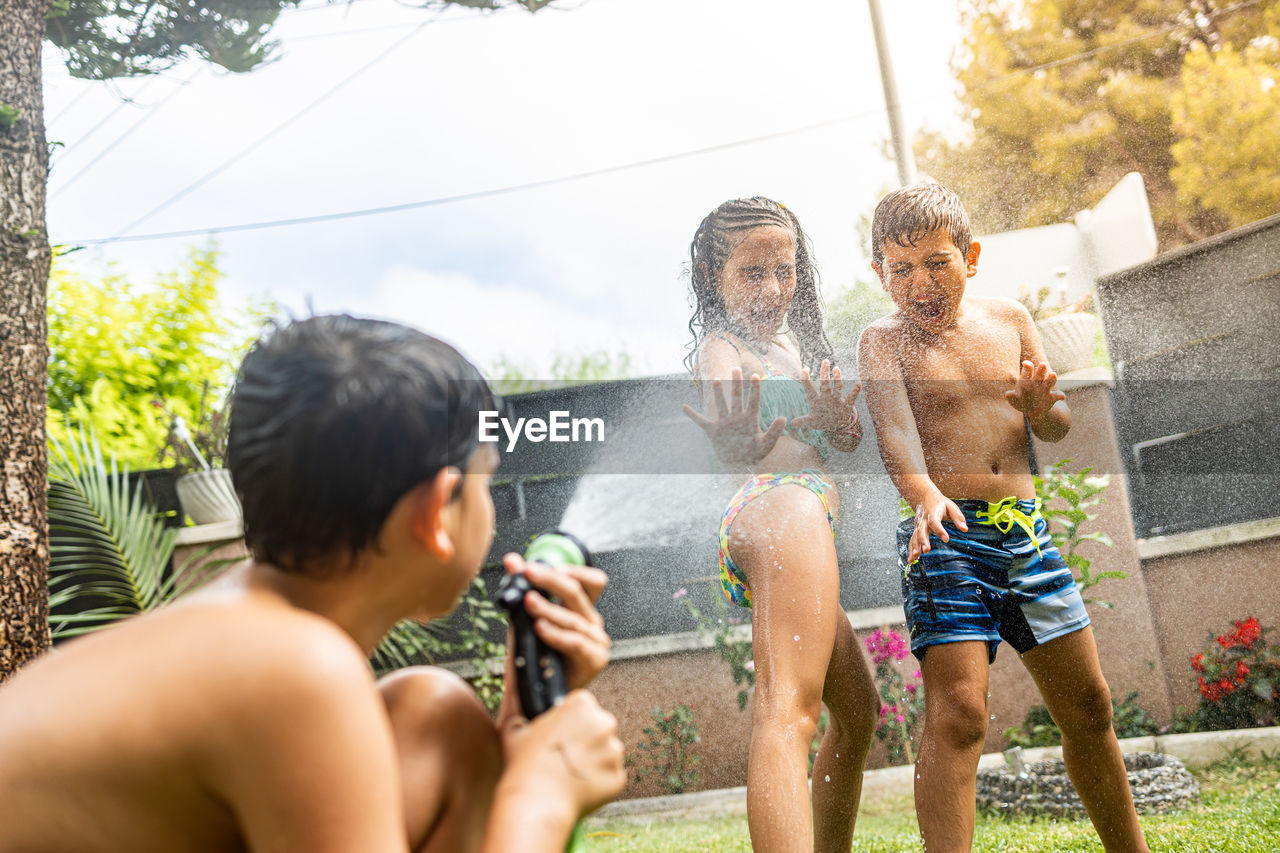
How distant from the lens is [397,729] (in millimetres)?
856

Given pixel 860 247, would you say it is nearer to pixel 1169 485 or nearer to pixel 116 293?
pixel 1169 485

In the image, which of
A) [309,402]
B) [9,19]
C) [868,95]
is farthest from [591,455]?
[309,402]

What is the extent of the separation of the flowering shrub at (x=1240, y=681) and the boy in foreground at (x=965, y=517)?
1.55m

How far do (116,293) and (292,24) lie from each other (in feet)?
7.76

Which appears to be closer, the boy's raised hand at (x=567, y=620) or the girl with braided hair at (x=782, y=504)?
the boy's raised hand at (x=567, y=620)

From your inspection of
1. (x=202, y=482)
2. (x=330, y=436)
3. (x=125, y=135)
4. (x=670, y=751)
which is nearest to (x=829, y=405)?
(x=330, y=436)

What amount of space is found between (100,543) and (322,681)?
345 cm

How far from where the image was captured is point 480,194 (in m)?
4.90

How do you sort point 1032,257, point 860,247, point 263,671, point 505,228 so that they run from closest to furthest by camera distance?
point 263,671, point 1032,257, point 860,247, point 505,228

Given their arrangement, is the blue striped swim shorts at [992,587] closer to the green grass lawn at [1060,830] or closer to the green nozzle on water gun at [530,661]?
the green grass lawn at [1060,830]

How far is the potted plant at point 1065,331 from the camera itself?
2.71 meters

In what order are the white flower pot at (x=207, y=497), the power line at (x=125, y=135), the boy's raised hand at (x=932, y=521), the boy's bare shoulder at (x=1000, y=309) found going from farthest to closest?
the power line at (x=125, y=135) < the white flower pot at (x=207, y=497) < the boy's bare shoulder at (x=1000, y=309) < the boy's raised hand at (x=932, y=521)

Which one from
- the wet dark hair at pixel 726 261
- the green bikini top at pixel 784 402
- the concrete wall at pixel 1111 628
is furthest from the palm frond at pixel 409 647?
the green bikini top at pixel 784 402

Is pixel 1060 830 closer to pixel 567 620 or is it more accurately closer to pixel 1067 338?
pixel 1067 338
